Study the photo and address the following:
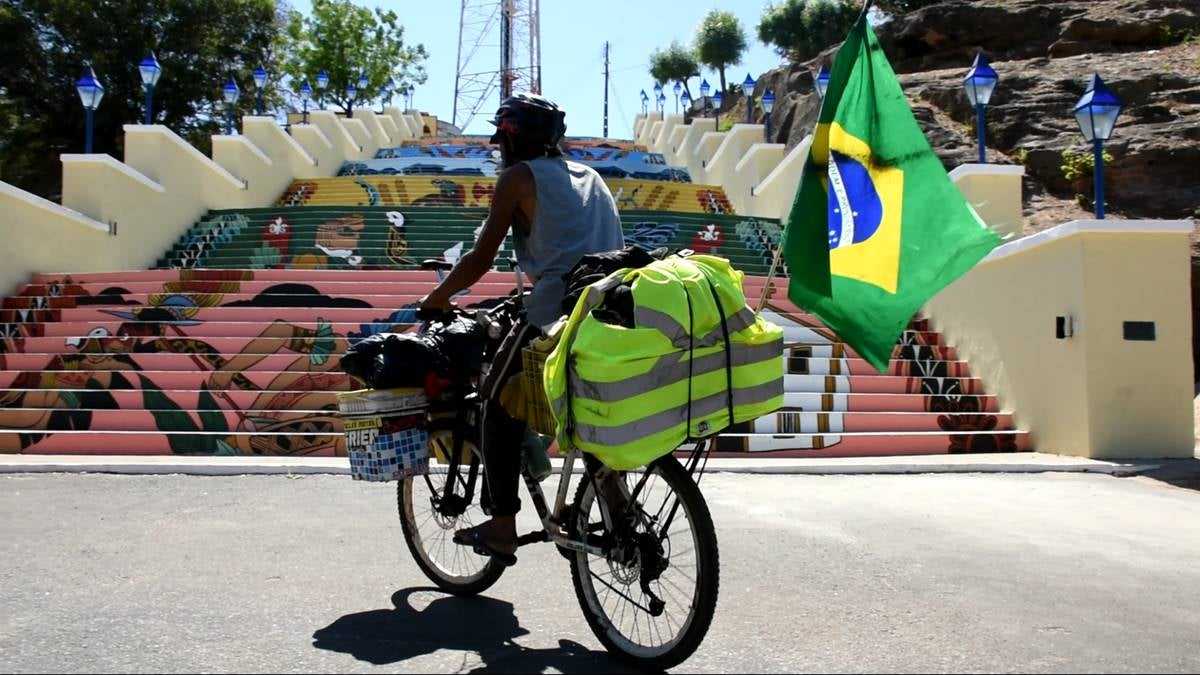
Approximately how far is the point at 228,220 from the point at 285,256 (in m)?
2.23

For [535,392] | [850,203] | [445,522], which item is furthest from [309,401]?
[850,203]

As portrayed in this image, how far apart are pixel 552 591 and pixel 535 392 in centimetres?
105

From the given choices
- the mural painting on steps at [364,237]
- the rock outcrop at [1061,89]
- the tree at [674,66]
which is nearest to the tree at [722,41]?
the tree at [674,66]

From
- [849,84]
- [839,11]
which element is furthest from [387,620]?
[839,11]

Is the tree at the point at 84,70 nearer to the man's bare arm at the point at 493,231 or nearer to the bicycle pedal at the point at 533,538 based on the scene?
the man's bare arm at the point at 493,231

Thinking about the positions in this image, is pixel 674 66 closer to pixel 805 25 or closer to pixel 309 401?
pixel 805 25

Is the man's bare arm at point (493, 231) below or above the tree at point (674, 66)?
below

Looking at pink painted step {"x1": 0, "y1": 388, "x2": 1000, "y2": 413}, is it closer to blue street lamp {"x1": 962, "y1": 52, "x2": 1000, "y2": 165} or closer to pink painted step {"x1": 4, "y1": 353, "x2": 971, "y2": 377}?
pink painted step {"x1": 4, "y1": 353, "x2": 971, "y2": 377}

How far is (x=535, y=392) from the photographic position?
344 centimetres

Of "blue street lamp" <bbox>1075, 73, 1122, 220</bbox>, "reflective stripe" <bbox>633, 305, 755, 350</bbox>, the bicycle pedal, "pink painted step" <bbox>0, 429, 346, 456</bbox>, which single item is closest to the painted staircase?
"pink painted step" <bbox>0, 429, 346, 456</bbox>

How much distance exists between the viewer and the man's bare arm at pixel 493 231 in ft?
11.4

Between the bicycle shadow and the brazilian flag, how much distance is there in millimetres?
1377

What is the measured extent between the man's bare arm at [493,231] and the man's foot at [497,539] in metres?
→ 0.85

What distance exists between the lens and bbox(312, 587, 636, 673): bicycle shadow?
3.17 m
